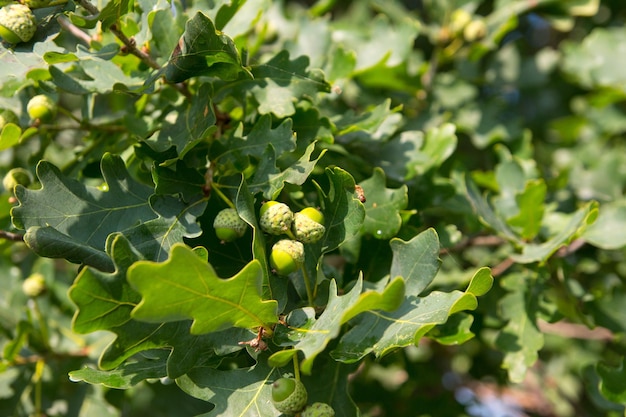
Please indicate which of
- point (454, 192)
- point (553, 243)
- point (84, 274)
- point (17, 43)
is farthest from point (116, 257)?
point (553, 243)

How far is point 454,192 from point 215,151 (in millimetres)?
732

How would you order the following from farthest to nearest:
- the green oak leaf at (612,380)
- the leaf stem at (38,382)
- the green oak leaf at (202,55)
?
the leaf stem at (38,382) < the green oak leaf at (612,380) < the green oak leaf at (202,55)

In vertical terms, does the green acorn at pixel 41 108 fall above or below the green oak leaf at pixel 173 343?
above

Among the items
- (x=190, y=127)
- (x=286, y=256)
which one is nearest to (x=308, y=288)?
(x=286, y=256)

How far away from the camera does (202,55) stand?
1367 mm

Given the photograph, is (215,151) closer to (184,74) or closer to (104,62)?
(184,74)

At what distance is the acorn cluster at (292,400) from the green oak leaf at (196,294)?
0.42 feet

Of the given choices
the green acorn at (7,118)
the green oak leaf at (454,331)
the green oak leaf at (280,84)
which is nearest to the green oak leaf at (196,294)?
the green oak leaf at (454,331)

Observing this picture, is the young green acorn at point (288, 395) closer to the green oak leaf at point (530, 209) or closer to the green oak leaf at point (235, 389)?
the green oak leaf at point (235, 389)

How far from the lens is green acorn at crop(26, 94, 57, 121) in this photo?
164 centimetres

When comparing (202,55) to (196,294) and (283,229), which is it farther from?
(196,294)

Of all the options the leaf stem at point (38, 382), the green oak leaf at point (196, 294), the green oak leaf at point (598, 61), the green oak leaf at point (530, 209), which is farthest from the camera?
the green oak leaf at point (598, 61)

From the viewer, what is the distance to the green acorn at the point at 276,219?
1284 mm

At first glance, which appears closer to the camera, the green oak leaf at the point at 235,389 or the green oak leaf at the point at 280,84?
the green oak leaf at the point at 235,389
